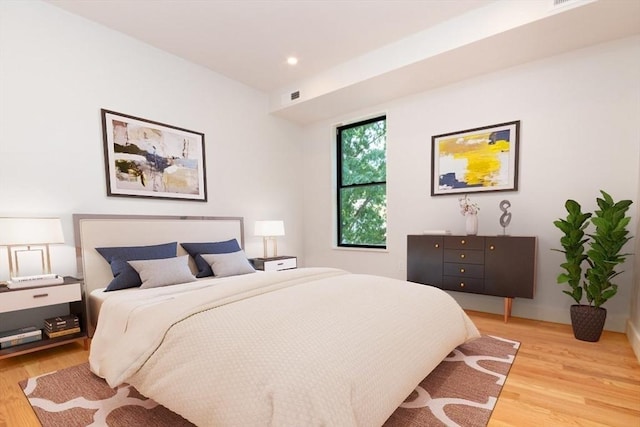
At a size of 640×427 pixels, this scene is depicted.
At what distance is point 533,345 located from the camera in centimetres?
242

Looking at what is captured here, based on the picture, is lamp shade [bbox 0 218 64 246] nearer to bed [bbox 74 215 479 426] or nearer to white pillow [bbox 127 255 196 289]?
white pillow [bbox 127 255 196 289]

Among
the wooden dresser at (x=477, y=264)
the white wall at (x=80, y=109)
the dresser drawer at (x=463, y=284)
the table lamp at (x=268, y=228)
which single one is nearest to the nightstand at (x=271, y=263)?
the table lamp at (x=268, y=228)

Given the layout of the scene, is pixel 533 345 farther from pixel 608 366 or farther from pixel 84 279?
pixel 84 279

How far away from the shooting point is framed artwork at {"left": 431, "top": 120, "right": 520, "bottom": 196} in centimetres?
318

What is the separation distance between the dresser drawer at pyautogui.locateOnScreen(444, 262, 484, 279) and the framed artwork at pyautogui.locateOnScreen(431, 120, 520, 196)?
0.88 metres

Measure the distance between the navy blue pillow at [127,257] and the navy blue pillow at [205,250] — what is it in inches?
8.1

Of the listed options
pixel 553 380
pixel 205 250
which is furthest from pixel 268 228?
pixel 553 380

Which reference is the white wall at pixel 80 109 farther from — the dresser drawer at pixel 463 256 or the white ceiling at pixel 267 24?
the dresser drawer at pixel 463 256

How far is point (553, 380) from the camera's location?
1.88m

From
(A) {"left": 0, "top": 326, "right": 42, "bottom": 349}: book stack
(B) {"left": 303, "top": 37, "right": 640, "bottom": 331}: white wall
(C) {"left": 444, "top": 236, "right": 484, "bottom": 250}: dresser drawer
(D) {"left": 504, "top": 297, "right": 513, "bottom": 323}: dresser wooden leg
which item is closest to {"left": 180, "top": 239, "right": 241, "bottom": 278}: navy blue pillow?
(A) {"left": 0, "top": 326, "right": 42, "bottom": 349}: book stack

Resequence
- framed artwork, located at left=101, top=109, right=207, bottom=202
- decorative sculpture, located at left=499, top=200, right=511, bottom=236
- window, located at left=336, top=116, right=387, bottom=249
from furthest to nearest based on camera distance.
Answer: window, located at left=336, top=116, right=387, bottom=249 → decorative sculpture, located at left=499, top=200, right=511, bottom=236 → framed artwork, located at left=101, top=109, right=207, bottom=202

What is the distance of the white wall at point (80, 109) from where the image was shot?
2.43 metres

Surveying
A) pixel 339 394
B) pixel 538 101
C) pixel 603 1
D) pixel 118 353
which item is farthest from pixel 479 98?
pixel 118 353

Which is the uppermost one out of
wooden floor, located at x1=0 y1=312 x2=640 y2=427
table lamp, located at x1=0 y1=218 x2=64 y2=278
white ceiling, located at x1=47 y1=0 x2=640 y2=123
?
white ceiling, located at x1=47 y1=0 x2=640 y2=123
